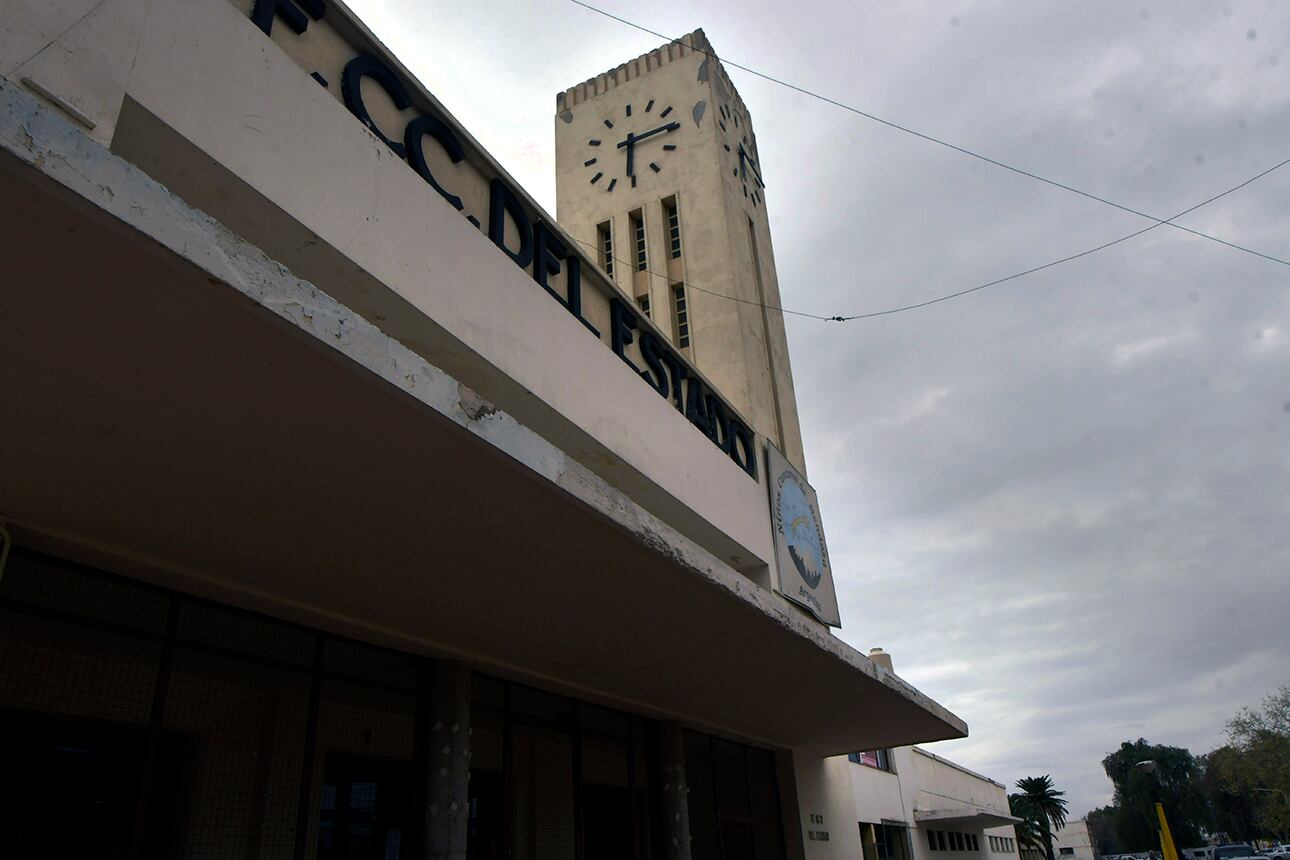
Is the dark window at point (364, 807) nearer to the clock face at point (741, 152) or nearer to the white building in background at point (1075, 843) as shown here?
the clock face at point (741, 152)

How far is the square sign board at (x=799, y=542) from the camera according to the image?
1385 centimetres

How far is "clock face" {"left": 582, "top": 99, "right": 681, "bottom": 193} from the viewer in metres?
18.1

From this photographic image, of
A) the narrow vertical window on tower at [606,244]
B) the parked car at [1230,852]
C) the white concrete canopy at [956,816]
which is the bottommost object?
the parked car at [1230,852]

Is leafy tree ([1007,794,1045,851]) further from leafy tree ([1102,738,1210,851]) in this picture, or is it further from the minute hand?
the minute hand

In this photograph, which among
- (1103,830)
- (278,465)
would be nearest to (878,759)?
(278,465)

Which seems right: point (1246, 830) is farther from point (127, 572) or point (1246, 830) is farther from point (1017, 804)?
point (127, 572)

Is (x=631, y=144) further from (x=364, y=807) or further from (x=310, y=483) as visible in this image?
(x=310, y=483)

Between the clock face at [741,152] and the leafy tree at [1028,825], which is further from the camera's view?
the leafy tree at [1028,825]

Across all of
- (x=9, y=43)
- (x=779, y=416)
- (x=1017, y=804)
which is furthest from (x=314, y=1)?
(x=1017, y=804)

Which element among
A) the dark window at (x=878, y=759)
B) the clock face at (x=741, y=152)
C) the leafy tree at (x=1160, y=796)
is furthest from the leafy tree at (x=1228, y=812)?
the clock face at (x=741, y=152)

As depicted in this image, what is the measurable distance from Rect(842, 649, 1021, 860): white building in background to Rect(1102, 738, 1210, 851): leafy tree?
41860 millimetres

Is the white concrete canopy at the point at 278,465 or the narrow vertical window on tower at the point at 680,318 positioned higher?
the narrow vertical window on tower at the point at 680,318

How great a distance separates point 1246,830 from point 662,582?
80132mm

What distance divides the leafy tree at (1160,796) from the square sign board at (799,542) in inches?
2428
